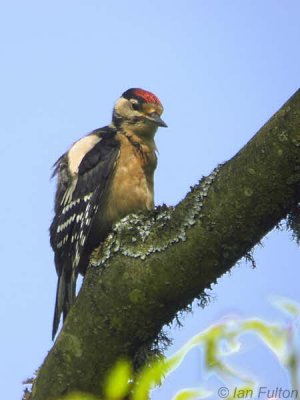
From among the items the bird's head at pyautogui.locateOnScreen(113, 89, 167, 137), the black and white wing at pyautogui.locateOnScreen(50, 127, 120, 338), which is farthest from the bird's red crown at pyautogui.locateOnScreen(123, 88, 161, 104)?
the black and white wing at pyautogui.locateOnScreen(50, 127, 120, 338)

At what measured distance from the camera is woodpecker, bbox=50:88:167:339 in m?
4.71

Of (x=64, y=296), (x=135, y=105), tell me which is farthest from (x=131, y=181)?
(x=64, y=296)

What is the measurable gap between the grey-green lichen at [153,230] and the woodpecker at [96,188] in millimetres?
1567

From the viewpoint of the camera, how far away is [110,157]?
5.08 m

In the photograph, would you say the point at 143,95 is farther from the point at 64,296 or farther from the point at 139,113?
the point at 64,296

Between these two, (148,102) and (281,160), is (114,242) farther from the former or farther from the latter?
(148,102)

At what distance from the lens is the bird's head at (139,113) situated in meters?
5.49

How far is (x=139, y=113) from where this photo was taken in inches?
220

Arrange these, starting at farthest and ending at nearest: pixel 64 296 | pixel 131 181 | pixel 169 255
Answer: pixel 131 181
pixel 64 296
pixel 169 255

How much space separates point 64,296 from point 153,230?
73.0 inches

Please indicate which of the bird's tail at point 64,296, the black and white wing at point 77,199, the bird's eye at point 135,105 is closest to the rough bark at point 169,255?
the bird's tail at point 64,296

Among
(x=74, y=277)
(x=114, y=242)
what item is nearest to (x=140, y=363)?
(x=114, y=242)

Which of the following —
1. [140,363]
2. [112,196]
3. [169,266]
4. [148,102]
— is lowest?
[140,363]

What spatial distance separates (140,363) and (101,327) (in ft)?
0.77
